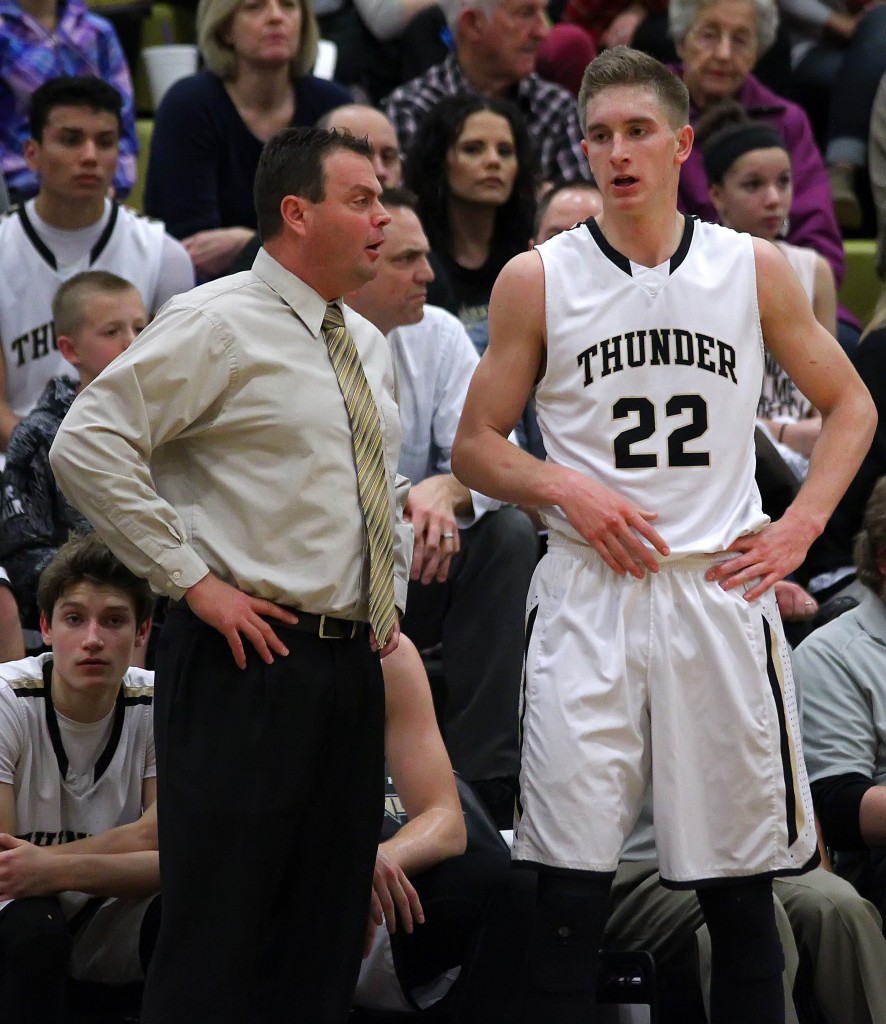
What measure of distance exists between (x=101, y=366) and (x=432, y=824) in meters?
1.77

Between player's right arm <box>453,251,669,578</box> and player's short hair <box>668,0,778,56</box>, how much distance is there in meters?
4.00

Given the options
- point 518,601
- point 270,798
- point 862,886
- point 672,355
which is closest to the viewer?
point 270,798

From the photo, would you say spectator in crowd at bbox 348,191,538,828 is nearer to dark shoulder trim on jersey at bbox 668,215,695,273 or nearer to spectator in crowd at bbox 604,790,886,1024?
spectator in crowd at bbox 604,790,886,1024

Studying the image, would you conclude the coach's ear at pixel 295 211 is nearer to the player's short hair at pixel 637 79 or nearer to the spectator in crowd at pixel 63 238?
the player's short hair at pixel 637 79

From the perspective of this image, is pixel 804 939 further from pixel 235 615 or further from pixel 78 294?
pixel 78 294

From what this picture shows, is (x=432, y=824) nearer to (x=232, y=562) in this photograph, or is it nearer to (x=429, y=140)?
(x=232, y=562)

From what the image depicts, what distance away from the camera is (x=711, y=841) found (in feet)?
9.71

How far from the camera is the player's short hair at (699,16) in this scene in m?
6.77

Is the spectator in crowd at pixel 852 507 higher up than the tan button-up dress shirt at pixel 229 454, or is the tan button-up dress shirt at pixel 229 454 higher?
the tan button-up dress shirt at pixel 229 454

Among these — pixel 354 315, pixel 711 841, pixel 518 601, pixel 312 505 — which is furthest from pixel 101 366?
pixel 711 841

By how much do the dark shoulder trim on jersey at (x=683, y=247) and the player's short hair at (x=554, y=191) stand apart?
2.35 m

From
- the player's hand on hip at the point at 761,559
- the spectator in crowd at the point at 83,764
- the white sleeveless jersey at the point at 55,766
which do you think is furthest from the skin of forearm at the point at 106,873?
the player's hand on hip at the point at 761,559

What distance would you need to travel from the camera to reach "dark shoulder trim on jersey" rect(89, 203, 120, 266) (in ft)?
17.4

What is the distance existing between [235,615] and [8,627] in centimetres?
163
